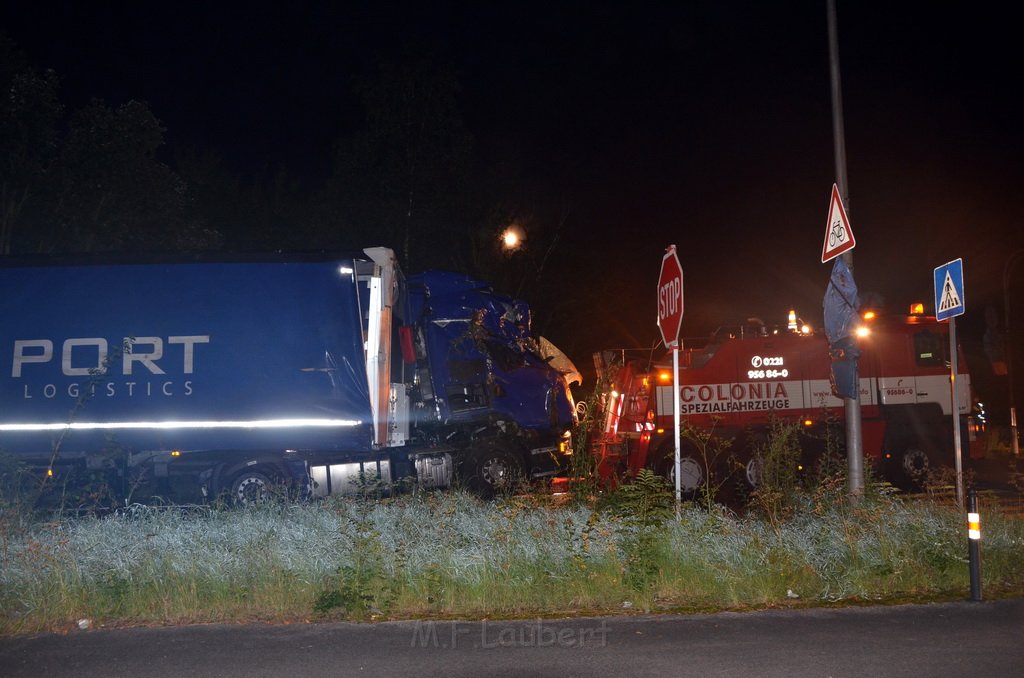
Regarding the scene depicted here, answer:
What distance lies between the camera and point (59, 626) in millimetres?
7023

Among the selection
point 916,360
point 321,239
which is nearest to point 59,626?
point 916,360

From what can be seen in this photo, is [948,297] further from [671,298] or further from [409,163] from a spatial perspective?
[409,163]

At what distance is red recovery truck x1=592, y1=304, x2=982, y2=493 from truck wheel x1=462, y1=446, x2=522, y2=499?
1.51m

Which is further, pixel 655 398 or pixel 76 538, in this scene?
pixel 655 398

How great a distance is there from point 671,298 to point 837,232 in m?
2.40

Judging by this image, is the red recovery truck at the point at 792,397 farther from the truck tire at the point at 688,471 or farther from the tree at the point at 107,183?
the tree at the point at 107,183

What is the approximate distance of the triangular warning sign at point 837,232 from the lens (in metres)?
9.31

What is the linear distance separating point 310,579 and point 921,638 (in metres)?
4.75

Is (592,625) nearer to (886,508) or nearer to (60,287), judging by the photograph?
(886,508)

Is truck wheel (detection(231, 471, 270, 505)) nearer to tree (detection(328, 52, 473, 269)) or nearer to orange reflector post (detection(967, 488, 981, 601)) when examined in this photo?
orange reflector post (detection(967, 488, 981, 601))

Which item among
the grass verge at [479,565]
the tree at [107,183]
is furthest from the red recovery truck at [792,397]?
the tree at [107,183]

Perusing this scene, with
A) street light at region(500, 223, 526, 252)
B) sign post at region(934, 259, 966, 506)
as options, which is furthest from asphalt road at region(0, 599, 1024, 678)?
street light at region(500, 223, 526, 252)

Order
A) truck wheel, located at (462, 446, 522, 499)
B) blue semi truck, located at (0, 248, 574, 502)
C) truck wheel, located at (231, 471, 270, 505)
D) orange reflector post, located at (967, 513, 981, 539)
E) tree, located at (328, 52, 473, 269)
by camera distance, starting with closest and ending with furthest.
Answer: orange reflector post, located at (967, 513, 981, 539), blue semi truck, located at (0, 248, 574, 502), truck wheel, located at (231, 471, 270, 505), truck wheel, located at (462, 446, 522, 499), tree, located at (328, 52, 473, 269)

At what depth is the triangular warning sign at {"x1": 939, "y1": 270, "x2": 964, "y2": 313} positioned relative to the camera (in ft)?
34.3
